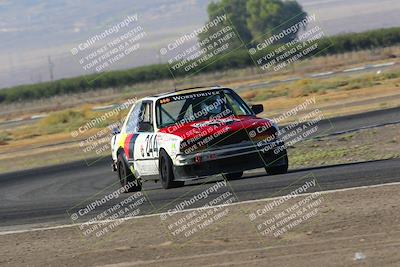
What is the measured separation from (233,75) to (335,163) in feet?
278

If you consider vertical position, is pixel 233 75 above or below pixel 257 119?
below

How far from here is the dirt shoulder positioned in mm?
9148

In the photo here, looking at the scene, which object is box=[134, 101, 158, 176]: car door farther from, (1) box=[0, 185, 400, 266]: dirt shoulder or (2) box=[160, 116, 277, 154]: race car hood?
(1) box=[0, 185, 400, 266]: dirt shoulder

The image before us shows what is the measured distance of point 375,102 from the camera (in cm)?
3741

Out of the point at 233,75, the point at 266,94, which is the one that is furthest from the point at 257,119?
the point at 233,75

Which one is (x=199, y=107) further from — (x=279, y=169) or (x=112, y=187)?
(x=112, y=187)

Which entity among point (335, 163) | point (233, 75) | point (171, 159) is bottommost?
point (233, 75)

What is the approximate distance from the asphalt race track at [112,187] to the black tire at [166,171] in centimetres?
11

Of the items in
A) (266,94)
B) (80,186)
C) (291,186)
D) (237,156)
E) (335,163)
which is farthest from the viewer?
(266,94)

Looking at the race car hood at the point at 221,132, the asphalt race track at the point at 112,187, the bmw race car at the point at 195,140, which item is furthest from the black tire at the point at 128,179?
the race car hood at the point at 221,132

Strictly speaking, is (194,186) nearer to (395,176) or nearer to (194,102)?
(194,102)

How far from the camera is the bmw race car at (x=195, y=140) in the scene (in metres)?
15.0

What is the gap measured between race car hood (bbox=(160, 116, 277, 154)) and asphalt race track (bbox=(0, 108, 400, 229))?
0.69m

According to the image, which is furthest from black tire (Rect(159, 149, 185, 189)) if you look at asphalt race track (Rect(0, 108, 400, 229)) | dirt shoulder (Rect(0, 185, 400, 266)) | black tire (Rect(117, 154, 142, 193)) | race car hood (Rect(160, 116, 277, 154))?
dirt shoulder (Rect(0, 185, 400, 266))
